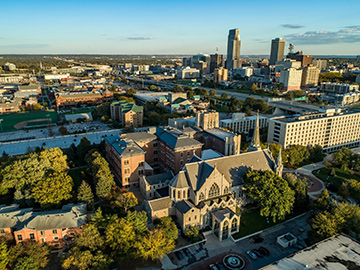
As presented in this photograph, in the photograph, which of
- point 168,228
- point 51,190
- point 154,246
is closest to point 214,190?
point 168,228

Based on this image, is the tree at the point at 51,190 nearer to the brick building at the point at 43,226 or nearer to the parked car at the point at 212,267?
the brick building at the point at 43,226

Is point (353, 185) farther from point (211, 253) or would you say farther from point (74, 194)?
point (74, 194)

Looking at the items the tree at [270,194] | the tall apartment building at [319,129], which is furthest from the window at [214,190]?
the tall apartment building at [319,129]

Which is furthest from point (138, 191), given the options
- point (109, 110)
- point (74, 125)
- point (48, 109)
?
point (48, 109)

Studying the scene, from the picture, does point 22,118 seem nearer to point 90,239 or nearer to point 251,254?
point 90,239

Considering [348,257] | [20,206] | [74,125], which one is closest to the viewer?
[348,257]

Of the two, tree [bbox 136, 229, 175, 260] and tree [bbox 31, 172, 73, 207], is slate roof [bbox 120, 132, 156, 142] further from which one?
tree [bbox 136, 229, 175, 260]
